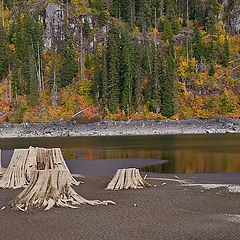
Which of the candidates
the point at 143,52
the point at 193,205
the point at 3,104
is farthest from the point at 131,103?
the point at 193,205

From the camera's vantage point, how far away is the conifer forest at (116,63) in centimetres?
7394

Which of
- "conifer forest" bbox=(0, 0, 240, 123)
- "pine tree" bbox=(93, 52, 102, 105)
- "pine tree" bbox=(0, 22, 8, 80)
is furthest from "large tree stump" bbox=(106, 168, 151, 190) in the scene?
"pine tree" bbox=(0, 22, 8, 80)

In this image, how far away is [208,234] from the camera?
7.55 m

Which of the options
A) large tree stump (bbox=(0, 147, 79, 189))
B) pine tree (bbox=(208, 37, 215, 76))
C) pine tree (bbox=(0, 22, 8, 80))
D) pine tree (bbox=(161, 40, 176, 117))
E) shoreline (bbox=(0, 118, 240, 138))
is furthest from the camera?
pine tree (bbox=(0, 22, 8, 80))

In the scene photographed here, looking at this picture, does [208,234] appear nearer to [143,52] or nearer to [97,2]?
[143,52]

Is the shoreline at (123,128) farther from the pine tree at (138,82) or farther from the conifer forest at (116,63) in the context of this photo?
the pine tree at (138,82)

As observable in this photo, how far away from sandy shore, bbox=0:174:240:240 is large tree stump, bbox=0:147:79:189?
180 centimetres

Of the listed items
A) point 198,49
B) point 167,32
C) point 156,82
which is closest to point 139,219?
point 156,82

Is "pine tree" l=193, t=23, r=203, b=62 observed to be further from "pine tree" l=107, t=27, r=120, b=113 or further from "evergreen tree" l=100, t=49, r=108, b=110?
"evergreen tree" l=100, t=49, r=108, b=110

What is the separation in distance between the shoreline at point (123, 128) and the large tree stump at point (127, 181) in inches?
2016

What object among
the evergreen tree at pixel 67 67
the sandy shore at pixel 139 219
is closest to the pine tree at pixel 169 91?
the evergreen tree at pixel 67 67

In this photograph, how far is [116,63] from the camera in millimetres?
77688

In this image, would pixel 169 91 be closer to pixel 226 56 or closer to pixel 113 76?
pixel 113 76

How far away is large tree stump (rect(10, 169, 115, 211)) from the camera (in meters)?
10.1
